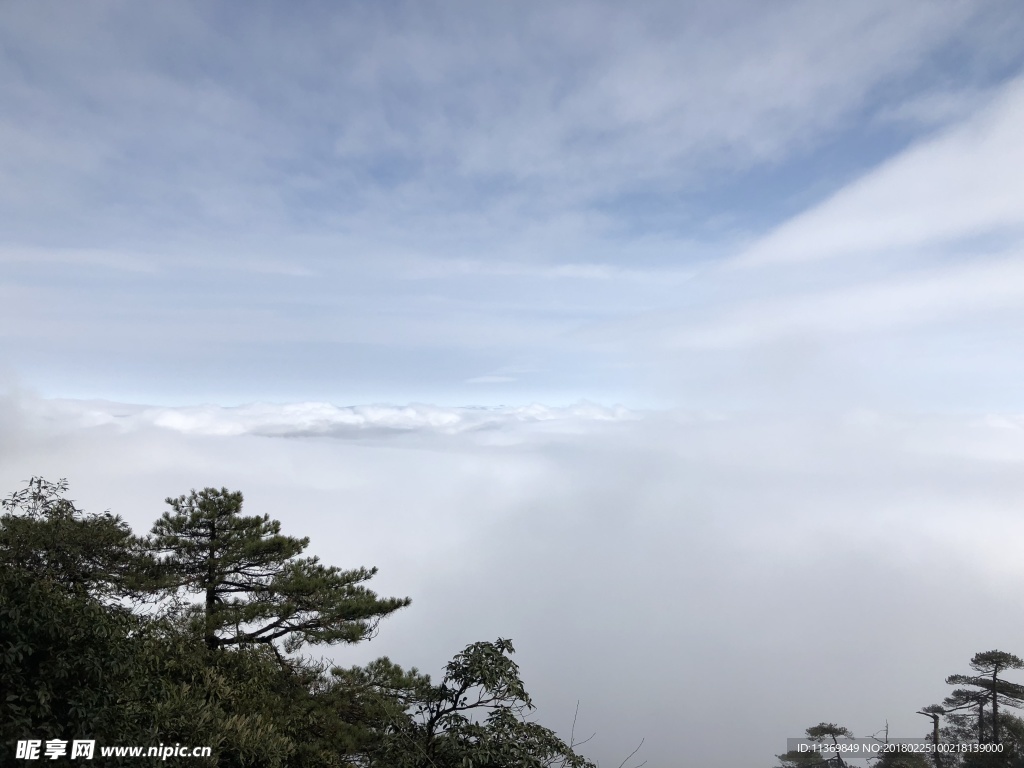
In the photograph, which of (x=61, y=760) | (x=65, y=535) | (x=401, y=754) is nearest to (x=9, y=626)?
(x=61, y=760)

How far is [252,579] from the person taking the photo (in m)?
12.6

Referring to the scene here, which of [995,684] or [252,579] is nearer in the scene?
[252,579]

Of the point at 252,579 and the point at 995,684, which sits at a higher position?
the point at 252,579

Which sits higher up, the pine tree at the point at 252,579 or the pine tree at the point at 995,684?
the pine tree at the point at 252,579

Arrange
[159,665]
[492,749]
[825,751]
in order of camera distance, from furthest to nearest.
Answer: [825,751]
[159,665]
[492,749]

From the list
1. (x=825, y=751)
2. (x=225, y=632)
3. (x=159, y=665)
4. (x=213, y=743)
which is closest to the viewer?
(x=213, y=743)

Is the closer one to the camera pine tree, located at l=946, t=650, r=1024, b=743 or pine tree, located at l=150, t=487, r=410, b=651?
pine tree, located at l=150, t=487, r=410, b=651

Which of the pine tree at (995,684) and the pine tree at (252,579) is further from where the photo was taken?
the pine tree at (995,684)

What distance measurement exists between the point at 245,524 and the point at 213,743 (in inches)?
268

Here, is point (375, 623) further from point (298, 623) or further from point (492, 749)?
point (492, 749)

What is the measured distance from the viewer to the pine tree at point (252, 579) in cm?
1185

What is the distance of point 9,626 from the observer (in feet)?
16.5

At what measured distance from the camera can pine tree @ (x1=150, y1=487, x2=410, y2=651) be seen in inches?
467

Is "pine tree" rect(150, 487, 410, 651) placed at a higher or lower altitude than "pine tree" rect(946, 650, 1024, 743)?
higher
